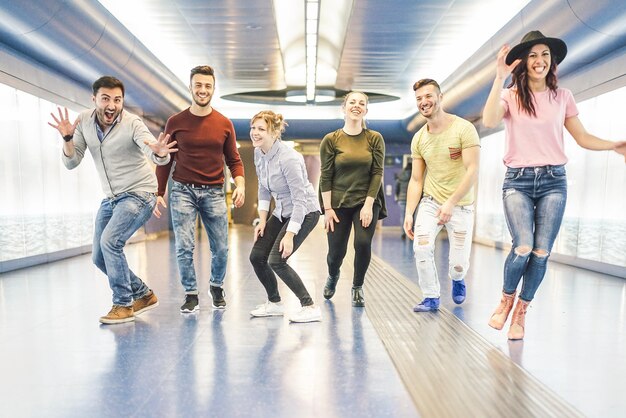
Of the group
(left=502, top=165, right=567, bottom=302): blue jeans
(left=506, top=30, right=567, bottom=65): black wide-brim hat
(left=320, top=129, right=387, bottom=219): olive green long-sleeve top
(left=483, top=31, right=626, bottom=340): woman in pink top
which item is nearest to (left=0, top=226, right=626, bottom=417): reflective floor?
(left=502, top=165, right=567, bottom=302): blue jeans

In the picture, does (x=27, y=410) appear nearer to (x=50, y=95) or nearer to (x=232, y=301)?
(x=232, y=301)

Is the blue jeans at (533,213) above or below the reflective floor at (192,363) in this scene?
above

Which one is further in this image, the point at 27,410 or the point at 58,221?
the point at 58,221

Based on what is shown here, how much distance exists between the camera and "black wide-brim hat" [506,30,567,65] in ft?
8.29

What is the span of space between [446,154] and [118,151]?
→ 2.06 metres

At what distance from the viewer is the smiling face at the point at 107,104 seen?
3.04 metres

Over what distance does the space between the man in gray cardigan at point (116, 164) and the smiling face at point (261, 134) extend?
19.8 inches

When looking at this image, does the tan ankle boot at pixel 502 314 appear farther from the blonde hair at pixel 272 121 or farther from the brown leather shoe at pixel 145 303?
the brown leather shoe at pixel 145 303

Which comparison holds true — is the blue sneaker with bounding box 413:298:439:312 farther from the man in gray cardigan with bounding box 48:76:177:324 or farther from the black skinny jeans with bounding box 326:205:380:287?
the man in gray cardigan with bounding box 48:76:177:324

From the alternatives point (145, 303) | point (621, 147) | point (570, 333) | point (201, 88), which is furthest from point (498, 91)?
point (145, 303)

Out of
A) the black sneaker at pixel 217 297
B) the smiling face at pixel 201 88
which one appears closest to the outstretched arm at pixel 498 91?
the smiling face at pixel 201 88

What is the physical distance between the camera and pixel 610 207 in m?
6.04

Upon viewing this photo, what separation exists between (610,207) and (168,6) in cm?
560

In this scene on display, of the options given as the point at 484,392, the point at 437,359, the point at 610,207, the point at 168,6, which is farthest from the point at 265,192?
the point at 610,207
